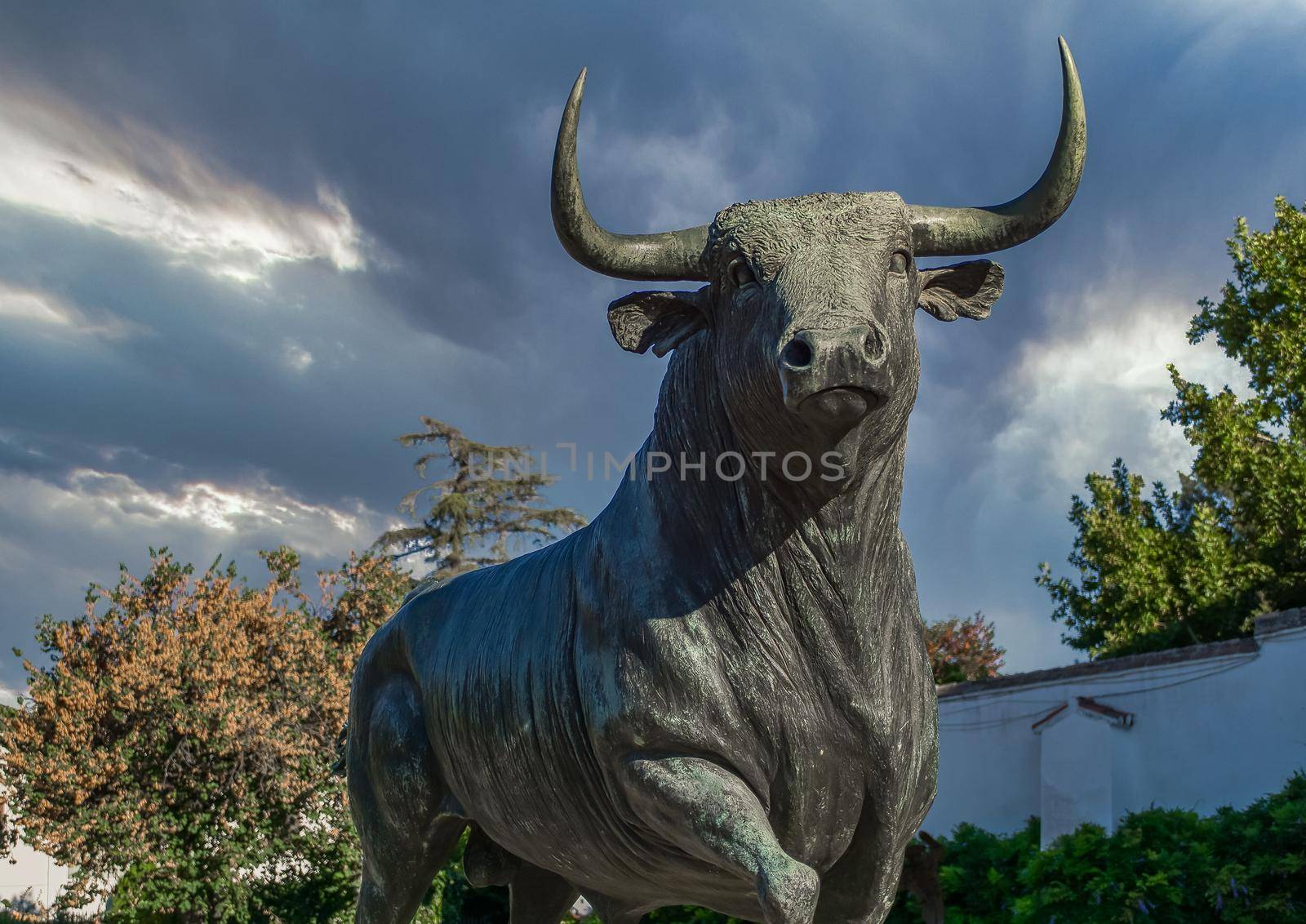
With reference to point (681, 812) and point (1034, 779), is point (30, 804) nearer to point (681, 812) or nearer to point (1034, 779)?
point (1034, 779)

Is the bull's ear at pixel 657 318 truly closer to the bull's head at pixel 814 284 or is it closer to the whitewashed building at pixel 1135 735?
the bull's head at pixel 814 284

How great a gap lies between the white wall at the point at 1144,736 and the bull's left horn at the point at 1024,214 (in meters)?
9.75

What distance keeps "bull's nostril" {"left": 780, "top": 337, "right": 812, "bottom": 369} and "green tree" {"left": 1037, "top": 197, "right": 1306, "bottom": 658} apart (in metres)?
17.5

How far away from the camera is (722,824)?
2250mm

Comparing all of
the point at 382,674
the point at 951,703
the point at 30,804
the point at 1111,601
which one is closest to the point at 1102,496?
the point at 1111,601

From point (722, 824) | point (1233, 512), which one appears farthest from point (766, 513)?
point (1233, 512)

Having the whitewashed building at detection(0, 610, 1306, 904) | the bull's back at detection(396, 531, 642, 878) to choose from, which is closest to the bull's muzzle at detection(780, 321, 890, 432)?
the bull's back at detection(396, 531, 642, 878)

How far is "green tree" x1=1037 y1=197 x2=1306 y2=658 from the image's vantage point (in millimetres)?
18062

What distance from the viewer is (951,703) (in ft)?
47.8

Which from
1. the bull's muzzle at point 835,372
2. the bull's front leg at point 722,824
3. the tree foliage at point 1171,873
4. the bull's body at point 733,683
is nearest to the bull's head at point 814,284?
the bull's muzzle at point 835,372

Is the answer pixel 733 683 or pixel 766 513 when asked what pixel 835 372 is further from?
pixel 733 683

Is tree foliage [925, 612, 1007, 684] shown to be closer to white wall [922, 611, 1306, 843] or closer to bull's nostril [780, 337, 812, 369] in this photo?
white wall [922, 611, 1306, 843]

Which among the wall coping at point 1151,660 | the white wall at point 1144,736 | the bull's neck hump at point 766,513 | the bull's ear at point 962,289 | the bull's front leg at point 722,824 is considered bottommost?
the bull's front leg at point 722,824

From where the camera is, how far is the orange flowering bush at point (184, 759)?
11461 millimetres
